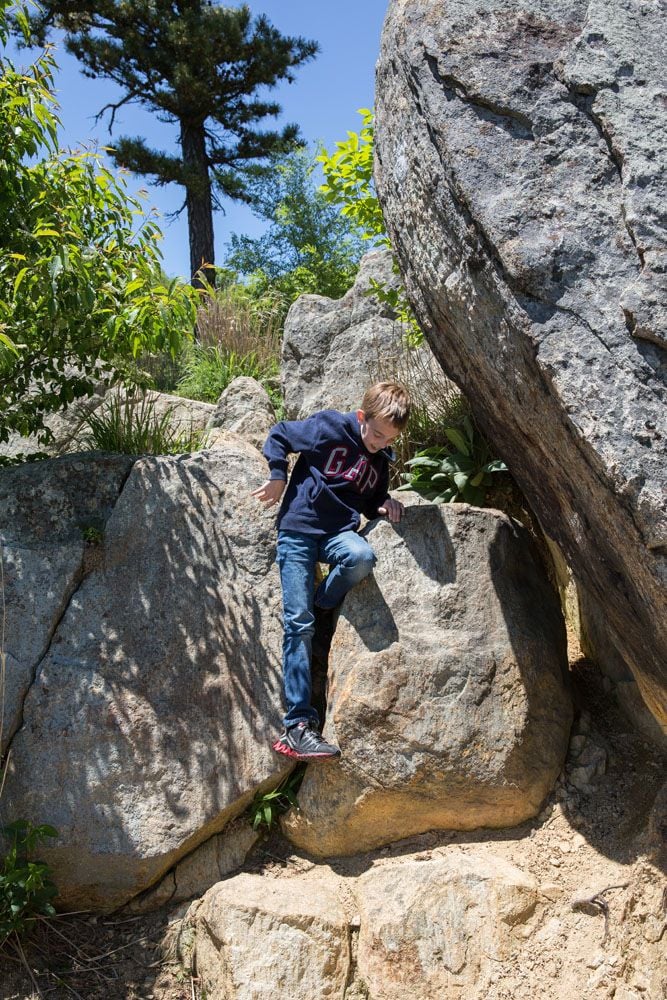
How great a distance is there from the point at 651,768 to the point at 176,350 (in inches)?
125

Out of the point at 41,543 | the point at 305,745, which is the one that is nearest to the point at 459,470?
the point at 305,745

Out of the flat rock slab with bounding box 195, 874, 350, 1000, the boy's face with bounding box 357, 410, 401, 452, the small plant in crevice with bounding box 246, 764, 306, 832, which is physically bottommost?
the flat rock slab with bounding box 195, 874, 350, 1000

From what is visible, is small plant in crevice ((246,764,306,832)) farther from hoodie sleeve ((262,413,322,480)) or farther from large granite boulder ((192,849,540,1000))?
hoodie sleeve ((262,413,322,480))

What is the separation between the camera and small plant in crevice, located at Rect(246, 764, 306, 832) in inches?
167

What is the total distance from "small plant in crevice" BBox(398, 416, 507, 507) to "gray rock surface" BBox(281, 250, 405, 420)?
1416 mm

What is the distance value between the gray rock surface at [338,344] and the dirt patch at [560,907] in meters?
3.49

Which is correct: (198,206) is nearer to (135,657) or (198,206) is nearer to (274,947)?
(135,657)

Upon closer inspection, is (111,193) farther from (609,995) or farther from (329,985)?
(609,995)

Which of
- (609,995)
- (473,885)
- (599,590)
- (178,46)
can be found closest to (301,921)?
(473,885)

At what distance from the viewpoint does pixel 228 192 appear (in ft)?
43.2

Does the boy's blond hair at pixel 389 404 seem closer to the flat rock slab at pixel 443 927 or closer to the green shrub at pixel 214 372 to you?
the flat rock slab at pixel 443 927

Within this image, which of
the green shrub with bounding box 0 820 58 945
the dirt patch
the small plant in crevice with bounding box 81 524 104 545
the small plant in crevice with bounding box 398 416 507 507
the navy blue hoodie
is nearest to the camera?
the dirt patch

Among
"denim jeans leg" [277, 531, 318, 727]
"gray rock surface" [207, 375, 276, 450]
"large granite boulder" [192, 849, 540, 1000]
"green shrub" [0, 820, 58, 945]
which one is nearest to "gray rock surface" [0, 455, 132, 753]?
"green shrub" [0, 820, 58, 945]

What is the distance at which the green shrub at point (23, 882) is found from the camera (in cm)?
382
